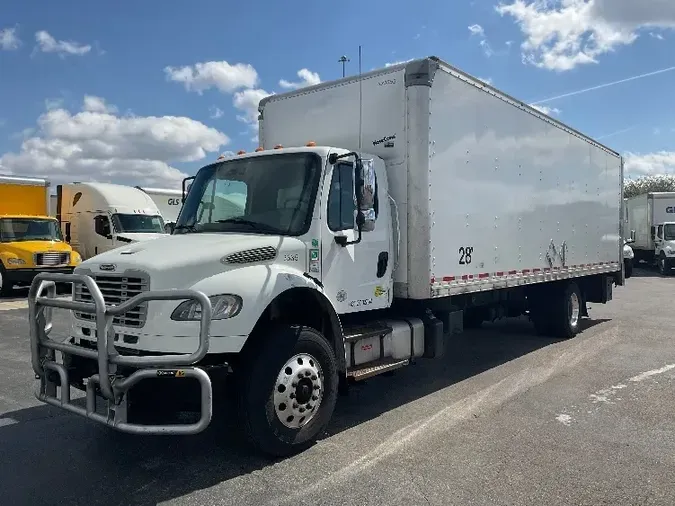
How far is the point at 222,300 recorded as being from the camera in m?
4.32

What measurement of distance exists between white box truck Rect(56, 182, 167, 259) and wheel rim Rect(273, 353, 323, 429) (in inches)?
569

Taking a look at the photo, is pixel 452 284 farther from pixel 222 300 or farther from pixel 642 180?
pixel 642 180

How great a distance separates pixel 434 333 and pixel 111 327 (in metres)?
3.81

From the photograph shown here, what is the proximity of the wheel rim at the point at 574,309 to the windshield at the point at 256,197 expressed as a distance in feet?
23.1

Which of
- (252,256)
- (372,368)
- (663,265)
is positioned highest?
(252,256)

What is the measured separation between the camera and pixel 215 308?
14.1 ft

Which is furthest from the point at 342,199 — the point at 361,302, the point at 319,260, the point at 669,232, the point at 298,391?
the point at 669,232

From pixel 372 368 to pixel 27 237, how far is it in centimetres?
1484

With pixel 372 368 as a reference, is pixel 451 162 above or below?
above

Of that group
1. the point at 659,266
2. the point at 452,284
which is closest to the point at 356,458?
the point at 452,284

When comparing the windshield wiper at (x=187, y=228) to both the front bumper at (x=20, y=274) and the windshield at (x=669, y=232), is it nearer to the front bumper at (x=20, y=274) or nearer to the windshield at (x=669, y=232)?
the front bumper at (x=20, y=274)

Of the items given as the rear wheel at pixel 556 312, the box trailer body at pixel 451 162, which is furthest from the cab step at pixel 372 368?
the rear wheel at pixel 556 312

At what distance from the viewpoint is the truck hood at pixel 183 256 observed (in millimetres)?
4305

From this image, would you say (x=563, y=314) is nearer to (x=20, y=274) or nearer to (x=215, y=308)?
(x=215, y=308)
